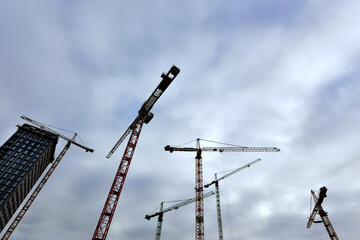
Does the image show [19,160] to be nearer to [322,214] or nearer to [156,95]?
[156,95]

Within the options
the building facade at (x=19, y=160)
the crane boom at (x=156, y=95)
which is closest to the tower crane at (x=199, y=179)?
the crane boom at (x=156, y=95)

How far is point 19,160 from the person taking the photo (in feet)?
292

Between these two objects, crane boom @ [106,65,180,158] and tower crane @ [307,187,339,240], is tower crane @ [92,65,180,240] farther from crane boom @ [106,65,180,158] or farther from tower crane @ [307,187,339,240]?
tower crane @ [307,187,339,240]

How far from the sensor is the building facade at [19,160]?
266 feet

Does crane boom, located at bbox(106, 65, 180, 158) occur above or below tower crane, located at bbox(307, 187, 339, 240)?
above

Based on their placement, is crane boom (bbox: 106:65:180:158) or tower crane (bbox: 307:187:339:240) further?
tower crane (bbox: 307:187:339:240)

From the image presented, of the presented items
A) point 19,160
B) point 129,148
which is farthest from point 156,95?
point 19,160

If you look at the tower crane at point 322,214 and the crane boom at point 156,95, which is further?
the tower crane at point 322,214

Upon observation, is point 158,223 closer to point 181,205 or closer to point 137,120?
point 181,205

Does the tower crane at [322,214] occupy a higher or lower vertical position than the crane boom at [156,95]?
lower

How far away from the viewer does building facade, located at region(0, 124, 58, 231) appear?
81125mm

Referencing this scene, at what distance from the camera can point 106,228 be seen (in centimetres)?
4359

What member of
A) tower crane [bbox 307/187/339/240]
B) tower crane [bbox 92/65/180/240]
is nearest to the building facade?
tower crane [bbox 92/65/180/240]

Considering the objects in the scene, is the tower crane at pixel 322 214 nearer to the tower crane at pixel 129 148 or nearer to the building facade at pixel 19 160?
the tower crane at pixel 129 148
